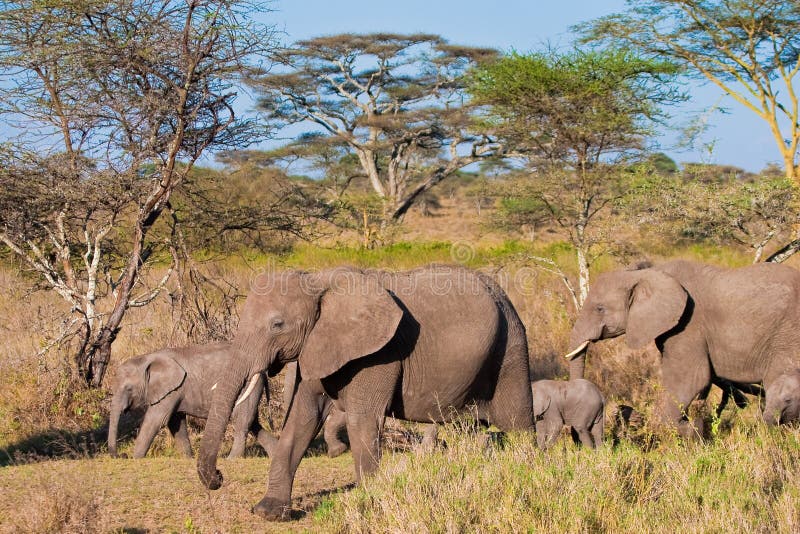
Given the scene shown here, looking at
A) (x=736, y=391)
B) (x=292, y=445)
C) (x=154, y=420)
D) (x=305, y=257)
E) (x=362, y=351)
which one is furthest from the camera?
(x=305, y=257)

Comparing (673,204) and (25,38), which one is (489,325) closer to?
(25,38)

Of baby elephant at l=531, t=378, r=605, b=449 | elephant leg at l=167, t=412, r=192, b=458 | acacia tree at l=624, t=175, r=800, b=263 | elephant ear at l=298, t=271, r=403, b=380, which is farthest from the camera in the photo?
acacia tree at l=624, t=175, r=800, b=263

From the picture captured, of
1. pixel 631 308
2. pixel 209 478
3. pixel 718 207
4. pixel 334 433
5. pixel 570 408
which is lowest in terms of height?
pixel 334 433

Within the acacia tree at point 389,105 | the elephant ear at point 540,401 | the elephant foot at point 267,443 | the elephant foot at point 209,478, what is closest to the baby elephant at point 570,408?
the elephant ear at point 540,401

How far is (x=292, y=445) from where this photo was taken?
20.2 feet

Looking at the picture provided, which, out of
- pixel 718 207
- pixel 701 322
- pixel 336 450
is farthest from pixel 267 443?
pixel 718 207

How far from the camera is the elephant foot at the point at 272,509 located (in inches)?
235

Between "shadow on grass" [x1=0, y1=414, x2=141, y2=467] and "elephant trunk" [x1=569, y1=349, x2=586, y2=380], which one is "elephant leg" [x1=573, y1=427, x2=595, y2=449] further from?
"shadow on grass" [x1=0, y1=414, x2=141, y2=467]

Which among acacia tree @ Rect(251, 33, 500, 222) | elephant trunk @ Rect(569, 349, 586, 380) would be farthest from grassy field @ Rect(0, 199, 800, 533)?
acacia tree @ Rect(251, 33, 500, 222)

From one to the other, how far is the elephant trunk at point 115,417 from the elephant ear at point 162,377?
0.24m

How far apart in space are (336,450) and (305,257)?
37.4 ft

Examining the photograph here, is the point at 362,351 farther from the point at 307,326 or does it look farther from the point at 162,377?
the point at 162,377

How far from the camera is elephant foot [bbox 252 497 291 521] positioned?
5.96 meters

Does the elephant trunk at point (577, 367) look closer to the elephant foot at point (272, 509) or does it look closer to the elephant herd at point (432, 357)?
the elephant herd at point (432, 357)
